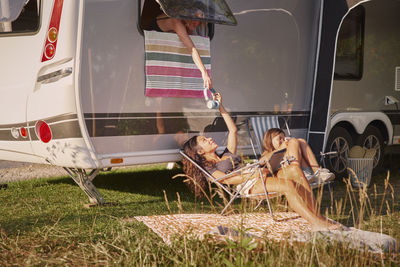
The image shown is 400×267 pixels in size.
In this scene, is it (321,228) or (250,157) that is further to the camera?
(250,157)

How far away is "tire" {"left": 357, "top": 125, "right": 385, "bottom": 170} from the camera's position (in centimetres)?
752

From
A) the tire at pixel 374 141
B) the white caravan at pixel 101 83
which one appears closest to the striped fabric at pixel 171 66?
the white caravan at pixel 101 83

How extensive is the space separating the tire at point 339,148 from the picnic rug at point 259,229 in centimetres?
231

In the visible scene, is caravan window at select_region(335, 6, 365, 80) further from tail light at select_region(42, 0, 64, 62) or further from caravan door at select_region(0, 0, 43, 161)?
caravan door at select_region(0, 0, 43, 161)

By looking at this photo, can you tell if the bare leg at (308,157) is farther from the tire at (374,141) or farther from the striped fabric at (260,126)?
the tire at (374,141)

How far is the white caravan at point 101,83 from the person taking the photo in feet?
15.6

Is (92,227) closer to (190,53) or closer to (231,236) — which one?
(231,236)

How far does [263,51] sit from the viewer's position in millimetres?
6281

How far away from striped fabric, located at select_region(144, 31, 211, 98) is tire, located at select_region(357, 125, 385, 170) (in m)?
3.05

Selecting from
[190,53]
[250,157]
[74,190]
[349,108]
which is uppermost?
[190,53]

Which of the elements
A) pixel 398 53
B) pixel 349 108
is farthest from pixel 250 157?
pixel 398 53

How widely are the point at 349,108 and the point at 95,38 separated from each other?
3934 mm

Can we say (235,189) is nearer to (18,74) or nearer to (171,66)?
(171,66)

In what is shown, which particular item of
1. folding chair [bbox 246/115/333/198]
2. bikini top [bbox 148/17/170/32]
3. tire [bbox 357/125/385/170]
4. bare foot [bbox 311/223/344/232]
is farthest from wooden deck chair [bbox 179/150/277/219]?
tire [bbox 357/125/385/170]
